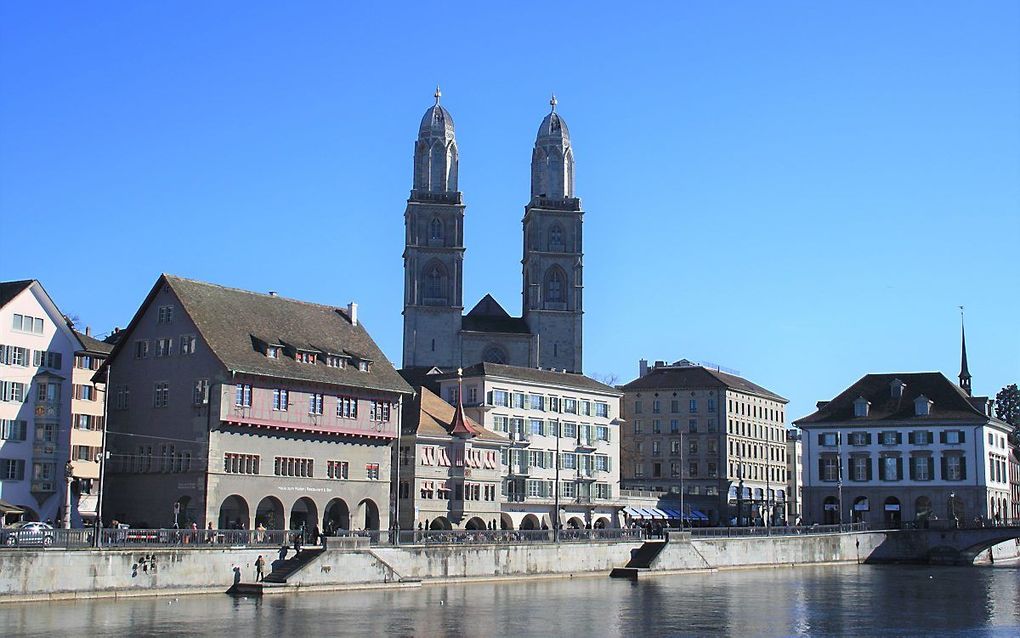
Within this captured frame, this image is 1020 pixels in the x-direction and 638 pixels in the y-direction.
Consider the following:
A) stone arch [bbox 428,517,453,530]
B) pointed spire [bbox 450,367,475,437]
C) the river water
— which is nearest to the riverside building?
stone arch [bbox 428,517,453,530]

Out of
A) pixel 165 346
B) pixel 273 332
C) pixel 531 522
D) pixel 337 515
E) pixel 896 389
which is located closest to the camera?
pixel 165 346

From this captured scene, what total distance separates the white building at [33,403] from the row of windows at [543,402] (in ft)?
120

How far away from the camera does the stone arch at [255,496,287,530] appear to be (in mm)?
82125

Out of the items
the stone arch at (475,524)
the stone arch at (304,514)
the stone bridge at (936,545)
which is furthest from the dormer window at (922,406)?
the stone arch at (304,514)

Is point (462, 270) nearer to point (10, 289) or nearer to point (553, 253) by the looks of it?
point (553, 253)

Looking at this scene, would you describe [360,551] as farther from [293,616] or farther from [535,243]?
[535,243]

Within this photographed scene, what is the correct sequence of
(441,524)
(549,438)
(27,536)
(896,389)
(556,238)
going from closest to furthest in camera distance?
(27,536) < (441,524) < (549,438) < (896,389) < (556,238)

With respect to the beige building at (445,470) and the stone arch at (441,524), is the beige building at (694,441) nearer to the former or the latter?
the beige building at (445,470)

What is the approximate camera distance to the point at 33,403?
3307 inches

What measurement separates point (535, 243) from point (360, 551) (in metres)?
95.0

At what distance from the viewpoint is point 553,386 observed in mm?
120250

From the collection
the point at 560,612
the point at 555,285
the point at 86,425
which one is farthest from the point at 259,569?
the point at 555,285

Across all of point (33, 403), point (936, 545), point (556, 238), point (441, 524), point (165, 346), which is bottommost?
point (936, 545)

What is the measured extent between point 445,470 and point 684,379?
50250 mm
